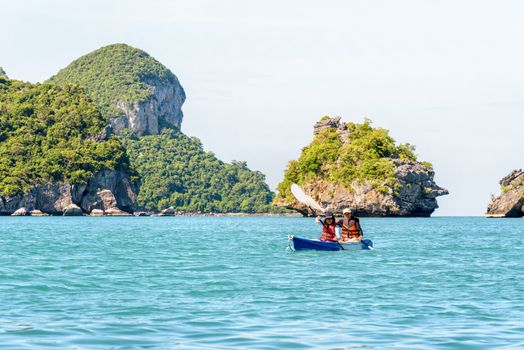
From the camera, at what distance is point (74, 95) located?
174625mm

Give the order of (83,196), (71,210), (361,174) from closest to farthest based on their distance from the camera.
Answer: (361,174), (71,210), (83,196)

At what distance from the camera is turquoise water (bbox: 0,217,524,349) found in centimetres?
1445

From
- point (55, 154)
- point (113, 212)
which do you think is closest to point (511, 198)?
point (113, 212)

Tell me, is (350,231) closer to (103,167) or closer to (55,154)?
(103,167)

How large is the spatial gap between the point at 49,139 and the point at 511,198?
91.3m

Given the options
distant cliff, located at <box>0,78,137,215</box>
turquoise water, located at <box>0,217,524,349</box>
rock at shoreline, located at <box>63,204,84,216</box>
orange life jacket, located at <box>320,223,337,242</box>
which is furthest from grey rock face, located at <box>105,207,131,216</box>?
orange life jacket, located at <box>320,223,337,242</box>

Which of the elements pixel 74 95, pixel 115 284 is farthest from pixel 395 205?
pixel 115 284

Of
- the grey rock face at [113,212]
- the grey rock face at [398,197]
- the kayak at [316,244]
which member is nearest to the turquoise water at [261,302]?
the kayak at [316,244]

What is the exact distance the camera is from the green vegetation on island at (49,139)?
154125mm

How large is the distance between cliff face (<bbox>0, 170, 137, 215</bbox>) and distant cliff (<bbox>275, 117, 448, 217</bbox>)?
117ft

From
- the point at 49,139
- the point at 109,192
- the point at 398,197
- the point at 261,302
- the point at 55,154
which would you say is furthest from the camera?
the point at 49,139

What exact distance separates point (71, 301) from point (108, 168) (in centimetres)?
14129

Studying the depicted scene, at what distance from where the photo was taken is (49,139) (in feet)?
540

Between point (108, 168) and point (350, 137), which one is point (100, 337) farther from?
point (108, 168)
